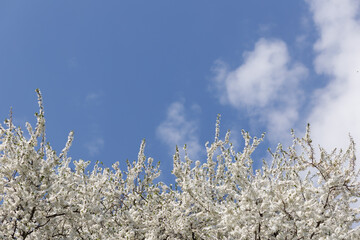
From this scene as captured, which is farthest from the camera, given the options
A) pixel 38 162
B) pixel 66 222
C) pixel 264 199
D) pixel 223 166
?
pixel 223 166

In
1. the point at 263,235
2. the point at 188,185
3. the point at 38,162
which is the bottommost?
the point at 263,235

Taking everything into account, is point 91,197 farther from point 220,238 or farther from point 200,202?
point 220,238

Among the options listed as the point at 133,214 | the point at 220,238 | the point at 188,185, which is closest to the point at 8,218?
the point at 133,214

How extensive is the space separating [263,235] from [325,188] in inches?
67.2

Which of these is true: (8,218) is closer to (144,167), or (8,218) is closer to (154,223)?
(154,223)

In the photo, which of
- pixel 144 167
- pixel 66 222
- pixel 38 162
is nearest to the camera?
pixel 38 162

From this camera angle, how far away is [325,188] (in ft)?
27.2

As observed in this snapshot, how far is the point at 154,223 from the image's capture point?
35.1 feet

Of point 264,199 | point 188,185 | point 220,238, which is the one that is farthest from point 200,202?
point 264,199

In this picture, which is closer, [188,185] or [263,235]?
[263,235]

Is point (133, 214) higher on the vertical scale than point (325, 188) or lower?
higher

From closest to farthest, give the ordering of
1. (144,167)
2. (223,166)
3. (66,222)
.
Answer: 1. (66,222)
2. (223,166)
3. (144,167)

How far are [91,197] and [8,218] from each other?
2.02 metres

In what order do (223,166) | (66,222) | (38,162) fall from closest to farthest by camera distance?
(38,162), (66,222), (223,166)
